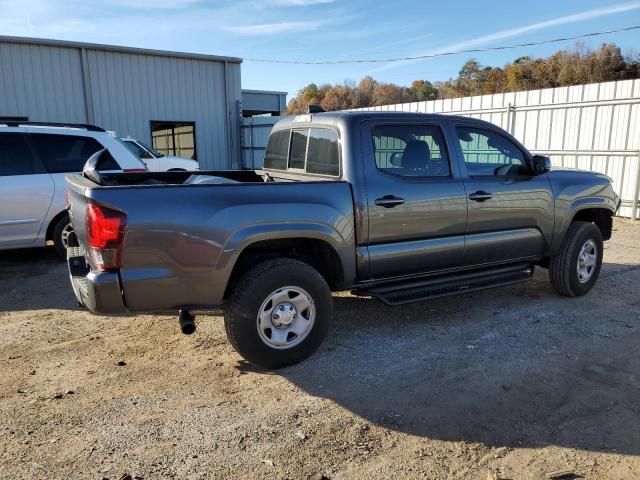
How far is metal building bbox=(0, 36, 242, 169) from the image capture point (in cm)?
1400

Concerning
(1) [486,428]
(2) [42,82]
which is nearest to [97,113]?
(2) [42,82]

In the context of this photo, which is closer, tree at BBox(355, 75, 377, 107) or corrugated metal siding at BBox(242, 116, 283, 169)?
corrugated metal siding at BBox(242, 116, 283, 169)

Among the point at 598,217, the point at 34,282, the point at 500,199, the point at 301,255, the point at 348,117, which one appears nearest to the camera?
the point at 301,255

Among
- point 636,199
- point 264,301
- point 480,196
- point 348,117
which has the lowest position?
point 636,199

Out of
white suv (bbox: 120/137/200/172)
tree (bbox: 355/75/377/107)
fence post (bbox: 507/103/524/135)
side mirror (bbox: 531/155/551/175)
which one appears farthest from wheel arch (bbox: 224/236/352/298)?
tree (bbox: 355/75/377/107)

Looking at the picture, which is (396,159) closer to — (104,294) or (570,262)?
(570,262)

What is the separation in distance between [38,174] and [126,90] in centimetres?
967

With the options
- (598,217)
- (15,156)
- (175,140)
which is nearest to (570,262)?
(598,217)

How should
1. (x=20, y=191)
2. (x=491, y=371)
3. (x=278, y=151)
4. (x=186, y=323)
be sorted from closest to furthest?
(x=186, y=323)
(x=491, y=371)
(x=278, y=151)
(x=20, y=191)

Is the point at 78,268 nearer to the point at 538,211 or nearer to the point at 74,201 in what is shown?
the point at 74,201

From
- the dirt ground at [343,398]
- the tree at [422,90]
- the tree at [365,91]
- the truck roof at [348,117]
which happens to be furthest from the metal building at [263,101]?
the tree at [365,91]

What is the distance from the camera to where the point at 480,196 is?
4688 millimetres

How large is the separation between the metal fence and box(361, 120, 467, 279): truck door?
26.7 ft

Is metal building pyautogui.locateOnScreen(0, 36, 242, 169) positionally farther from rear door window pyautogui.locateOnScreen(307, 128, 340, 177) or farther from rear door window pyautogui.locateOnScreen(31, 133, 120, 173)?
rear door window pyautogui.locateOnScreen(307, 128, 340, 177)
